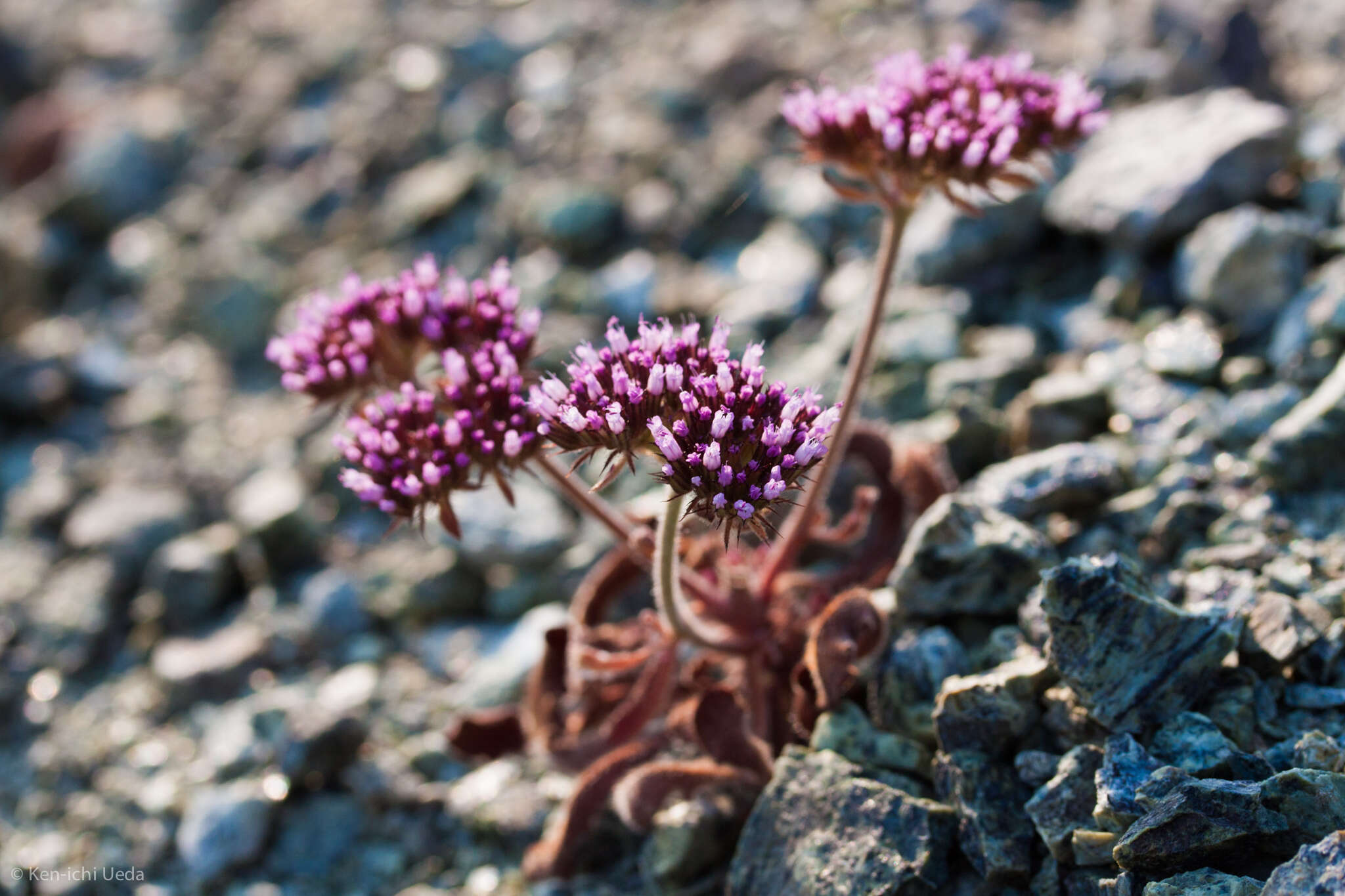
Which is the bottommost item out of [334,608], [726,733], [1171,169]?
[334,608]

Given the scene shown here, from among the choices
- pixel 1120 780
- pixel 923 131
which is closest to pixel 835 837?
pixel 1120 780

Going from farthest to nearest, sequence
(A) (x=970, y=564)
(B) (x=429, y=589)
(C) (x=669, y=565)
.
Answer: (B) (x=429, y=589) → (A) (x=970, y=564) → (C) (x=669, y=565)

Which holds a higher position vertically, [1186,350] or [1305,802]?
[1186,350]

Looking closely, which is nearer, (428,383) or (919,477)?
(428,383)

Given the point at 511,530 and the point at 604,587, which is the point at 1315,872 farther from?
the point at 511,530

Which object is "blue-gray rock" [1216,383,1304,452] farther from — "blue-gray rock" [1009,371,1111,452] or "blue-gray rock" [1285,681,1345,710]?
"blue-gray rock" [1285,681,1345,710]

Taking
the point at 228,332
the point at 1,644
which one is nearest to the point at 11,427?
the point at 228,332

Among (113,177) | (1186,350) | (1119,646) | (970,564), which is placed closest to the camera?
(1119,646)
